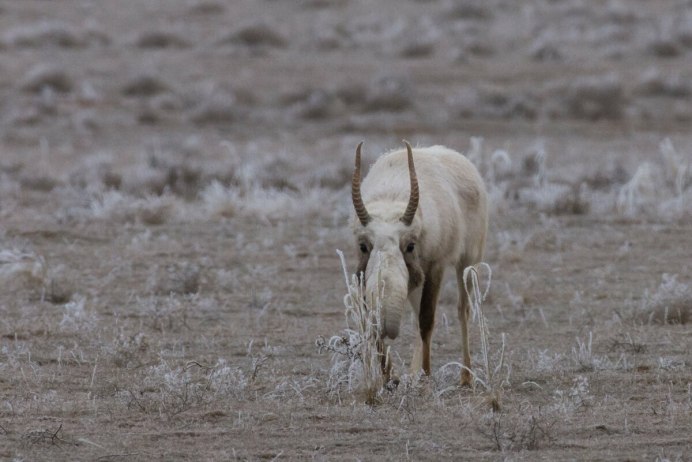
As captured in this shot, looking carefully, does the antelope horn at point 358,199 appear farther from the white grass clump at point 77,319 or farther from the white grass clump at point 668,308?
the white grass clump at point 668,308

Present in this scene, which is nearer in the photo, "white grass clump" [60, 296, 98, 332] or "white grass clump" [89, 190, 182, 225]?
"white grass clump" [60, 296, 98, 332]

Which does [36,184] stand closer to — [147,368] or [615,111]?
[147,368]

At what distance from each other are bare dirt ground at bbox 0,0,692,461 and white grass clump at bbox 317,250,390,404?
0.16ft

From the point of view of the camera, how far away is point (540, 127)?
21328 mm

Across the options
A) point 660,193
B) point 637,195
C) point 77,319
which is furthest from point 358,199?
point 660,193

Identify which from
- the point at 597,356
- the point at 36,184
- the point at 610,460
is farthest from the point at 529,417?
the point at 36,184

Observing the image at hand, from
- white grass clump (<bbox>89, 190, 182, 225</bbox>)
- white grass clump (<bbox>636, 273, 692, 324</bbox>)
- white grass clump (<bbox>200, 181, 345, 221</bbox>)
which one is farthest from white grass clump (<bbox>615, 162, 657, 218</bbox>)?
white grass clump (<bbox>89, 190, 182, 225</bbox>)

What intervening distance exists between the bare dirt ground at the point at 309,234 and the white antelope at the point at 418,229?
46 cm

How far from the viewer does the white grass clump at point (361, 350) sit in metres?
6.24

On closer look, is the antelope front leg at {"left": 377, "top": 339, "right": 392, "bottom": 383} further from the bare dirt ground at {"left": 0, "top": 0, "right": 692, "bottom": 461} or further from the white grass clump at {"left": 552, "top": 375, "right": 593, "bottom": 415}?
the white grass clump at {"left": 552, "top": 375, "right": 593, "bottom": 415}

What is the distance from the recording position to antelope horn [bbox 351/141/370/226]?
6.51 m

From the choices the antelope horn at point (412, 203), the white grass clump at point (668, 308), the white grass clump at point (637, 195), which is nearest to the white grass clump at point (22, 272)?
the antelope horn at point (412, 203)

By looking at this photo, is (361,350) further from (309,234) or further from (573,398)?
(309,234)

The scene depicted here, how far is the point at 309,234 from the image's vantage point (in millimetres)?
12781
